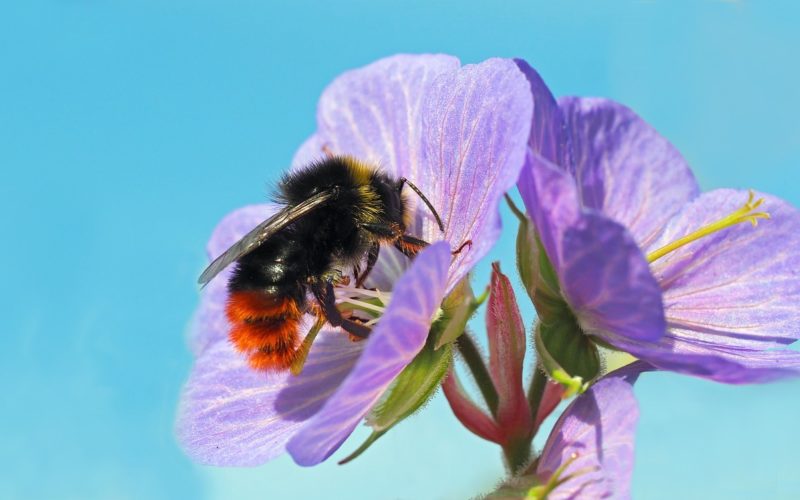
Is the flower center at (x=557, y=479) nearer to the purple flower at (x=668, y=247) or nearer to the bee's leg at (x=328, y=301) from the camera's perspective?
the purple flower at (x=668, y=247)

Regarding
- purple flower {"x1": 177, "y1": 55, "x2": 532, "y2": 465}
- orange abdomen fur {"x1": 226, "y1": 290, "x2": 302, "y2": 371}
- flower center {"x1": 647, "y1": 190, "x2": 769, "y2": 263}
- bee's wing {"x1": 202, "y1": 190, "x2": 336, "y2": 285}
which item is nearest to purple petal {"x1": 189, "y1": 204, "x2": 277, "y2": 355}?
purple flower {"x1": 177, "y1": 55, "x2": 532, "y2": 465}

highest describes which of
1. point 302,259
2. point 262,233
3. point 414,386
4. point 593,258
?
point 262,233

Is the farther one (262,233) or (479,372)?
(479,372)

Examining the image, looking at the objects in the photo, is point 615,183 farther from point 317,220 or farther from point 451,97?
point 317,220

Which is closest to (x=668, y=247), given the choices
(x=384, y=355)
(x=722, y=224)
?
(x=722, y=224)

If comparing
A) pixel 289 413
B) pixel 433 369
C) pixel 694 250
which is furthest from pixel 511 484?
pixel 694 250

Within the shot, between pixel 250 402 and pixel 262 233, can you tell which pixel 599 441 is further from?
pixel 250 402

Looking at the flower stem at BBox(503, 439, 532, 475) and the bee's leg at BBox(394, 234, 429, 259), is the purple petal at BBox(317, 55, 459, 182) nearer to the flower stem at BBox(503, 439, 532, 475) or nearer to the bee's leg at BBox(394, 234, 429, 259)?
the bee's leg at BBox(394, 234, 429, 259)
